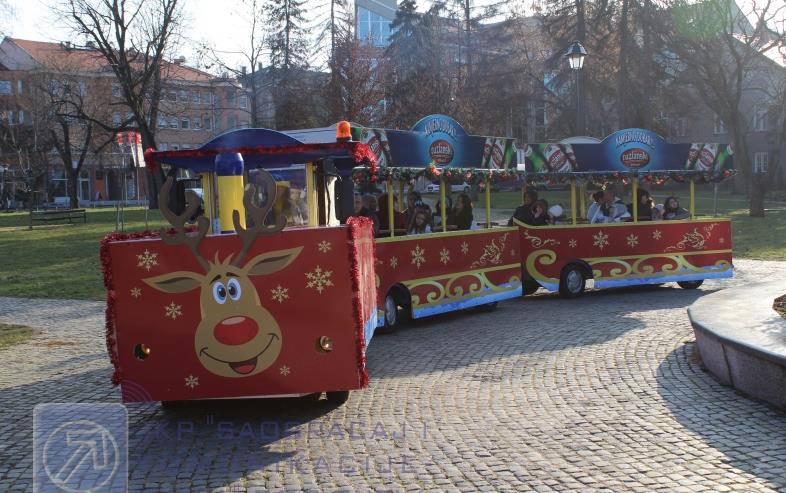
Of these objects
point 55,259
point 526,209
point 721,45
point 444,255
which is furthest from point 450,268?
point 721,45

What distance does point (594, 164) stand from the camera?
15.9 m

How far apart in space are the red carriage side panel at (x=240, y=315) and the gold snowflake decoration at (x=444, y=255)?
600 centimetres

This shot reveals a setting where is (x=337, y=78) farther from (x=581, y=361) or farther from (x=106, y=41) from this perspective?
(x=581, y=361)

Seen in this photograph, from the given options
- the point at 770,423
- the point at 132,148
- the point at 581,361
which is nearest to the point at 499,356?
the point at 581,361

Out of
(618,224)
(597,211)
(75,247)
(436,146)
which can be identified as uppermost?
(436,146)

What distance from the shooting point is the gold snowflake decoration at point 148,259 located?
7180 mm

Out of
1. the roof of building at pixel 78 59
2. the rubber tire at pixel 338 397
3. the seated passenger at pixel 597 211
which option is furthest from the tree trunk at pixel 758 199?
the rubber tire at pixel 338 397

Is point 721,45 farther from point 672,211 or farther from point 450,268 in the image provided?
point 450,268

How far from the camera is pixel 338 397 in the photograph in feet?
26.1

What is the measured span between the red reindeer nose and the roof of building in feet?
61.6

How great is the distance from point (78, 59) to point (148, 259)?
6023cm

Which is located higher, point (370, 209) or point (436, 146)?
point (436, 146)

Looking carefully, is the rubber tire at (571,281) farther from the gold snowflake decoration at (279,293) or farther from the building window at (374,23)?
the building window at (374,23)

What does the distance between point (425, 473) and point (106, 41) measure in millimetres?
38769
